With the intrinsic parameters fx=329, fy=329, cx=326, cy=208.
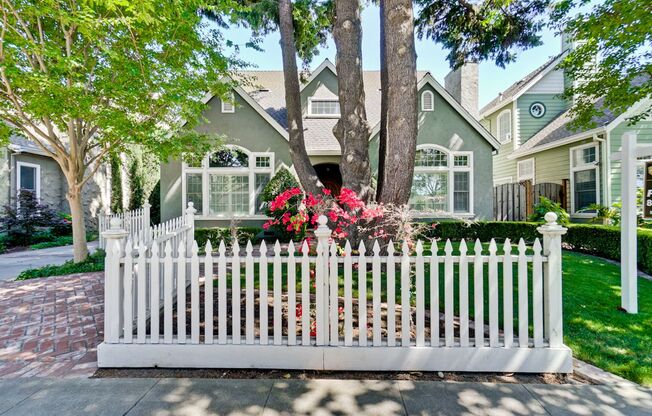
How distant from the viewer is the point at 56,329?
13.7ft

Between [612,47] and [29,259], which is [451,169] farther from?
[29,259]

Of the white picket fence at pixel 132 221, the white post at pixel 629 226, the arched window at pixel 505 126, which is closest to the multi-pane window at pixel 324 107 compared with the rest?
the white picket fence at pixel 132 221

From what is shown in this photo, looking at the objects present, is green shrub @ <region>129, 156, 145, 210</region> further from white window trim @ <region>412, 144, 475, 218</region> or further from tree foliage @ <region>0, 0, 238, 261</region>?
white window trim @ <region>412, 144, 475, 218</region>

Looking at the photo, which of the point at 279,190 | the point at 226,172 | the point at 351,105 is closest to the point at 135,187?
the point at 226,172

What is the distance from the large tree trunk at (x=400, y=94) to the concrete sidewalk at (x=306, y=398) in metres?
2.98

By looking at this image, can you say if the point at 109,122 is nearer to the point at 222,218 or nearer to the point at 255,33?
the point at 255,33

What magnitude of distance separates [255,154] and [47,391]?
9498mm

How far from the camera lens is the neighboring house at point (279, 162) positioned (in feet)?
38.1

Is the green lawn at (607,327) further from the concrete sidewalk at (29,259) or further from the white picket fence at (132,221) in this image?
the concrete sidewalk at (29,259)

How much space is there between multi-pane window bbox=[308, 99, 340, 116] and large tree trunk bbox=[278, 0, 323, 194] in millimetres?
7038

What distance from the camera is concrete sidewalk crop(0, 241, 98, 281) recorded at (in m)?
7.52

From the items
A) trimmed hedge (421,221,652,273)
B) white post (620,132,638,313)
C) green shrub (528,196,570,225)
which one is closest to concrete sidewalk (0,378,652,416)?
white post (620,132,638,313)

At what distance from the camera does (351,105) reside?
18.9 feet

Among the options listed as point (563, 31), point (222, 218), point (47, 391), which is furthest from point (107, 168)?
point (563, 31)
